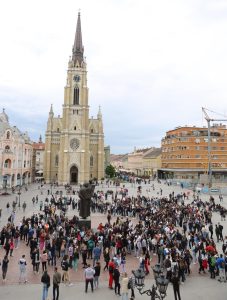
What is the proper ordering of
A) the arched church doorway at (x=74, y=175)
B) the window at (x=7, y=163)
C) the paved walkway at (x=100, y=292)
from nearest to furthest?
1. the paved walkway at (x=100, y=292)
2. the window at (x=7, y=163)
3. the arched church doorway at (x=74, y=175)

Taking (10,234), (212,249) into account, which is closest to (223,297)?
(212,249)

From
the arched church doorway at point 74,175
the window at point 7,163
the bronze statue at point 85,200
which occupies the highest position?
the window at point 7,163

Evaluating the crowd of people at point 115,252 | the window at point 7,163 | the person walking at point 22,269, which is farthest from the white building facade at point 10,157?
the person walking at point 22,269

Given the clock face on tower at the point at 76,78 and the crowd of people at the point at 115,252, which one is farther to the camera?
the clock face on tower at the point at 76,78

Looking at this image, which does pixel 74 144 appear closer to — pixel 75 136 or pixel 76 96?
pixel 75 136

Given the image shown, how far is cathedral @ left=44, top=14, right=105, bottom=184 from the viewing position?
240ft

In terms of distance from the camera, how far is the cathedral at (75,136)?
73.2 m

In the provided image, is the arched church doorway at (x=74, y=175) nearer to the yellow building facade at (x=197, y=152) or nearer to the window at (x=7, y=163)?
the window at (x=7, y=163)

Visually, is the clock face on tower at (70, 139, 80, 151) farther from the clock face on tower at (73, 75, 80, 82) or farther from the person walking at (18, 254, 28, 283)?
the person walking at (18, 254, 28, 283)

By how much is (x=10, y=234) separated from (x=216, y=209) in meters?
22.4

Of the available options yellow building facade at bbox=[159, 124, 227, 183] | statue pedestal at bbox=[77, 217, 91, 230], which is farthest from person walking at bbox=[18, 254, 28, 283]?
yellow building facade at bbox=[159, 124, 227, 183]

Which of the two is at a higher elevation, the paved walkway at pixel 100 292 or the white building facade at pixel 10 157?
the white building facade at pixel 10 157

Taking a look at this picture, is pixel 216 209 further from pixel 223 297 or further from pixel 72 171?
pixel 72 171

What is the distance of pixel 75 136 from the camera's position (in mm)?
74562
